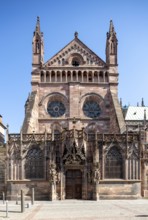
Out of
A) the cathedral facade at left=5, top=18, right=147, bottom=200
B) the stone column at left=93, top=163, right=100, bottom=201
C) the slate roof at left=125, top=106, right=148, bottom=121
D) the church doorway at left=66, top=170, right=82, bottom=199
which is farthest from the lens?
the slate roof at left=125, top=106, right=148, bottom=121

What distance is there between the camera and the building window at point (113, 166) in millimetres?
44719

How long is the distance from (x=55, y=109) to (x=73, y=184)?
16463 millimetres

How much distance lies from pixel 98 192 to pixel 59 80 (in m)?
21.7

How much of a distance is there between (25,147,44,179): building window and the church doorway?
3.49m

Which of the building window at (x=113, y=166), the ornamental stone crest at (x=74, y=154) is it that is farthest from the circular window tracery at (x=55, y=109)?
the building window at (x=113, y=166)

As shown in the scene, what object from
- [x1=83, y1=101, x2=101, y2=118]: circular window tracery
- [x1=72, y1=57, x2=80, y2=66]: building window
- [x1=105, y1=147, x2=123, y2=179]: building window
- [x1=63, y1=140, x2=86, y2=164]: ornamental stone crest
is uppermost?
[x1=72, y1=57, x2=80, y2=66]: building window

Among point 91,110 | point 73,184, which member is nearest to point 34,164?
point 73,184

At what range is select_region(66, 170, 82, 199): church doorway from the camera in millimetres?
44250

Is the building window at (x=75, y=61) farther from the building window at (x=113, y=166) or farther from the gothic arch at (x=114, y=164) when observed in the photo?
the building window at (x=113, y=166)

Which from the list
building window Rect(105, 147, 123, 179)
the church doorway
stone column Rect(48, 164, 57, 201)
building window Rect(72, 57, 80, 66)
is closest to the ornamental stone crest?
the church doorway

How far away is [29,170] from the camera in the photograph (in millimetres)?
45375

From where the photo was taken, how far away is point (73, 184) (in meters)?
44.5

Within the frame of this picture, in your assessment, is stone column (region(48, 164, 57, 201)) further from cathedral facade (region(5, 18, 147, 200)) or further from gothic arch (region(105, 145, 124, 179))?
gothic arch (region(105, 145, 124, 179))

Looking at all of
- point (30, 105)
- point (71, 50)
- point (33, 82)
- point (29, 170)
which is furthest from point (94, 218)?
point (71, 50)
